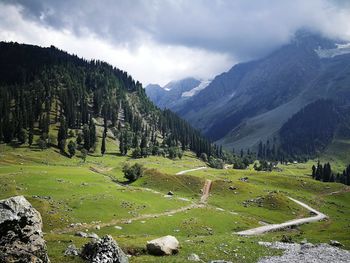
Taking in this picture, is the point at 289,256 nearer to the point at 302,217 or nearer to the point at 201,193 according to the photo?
the point at 302,217

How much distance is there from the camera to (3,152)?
16425 centimetres

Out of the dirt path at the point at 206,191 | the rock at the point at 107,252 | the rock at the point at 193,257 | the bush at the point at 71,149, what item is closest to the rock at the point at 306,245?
the rock at the point at 193,257

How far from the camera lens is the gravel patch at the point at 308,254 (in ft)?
146

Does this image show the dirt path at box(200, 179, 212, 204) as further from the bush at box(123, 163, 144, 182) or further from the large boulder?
the large boulder

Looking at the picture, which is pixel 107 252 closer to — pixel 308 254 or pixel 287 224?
pixel 308 254

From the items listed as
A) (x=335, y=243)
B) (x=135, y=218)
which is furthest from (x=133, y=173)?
(x=335, y=243)

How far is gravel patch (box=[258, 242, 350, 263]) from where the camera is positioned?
146 ft

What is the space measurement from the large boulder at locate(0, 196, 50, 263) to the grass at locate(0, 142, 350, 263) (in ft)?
30.4

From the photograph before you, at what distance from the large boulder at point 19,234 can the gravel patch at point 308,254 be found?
27.4 m

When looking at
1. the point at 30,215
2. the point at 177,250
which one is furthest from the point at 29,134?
the point at 30,215

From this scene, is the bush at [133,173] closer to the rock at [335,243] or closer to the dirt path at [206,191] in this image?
the dirt path at [206,191]

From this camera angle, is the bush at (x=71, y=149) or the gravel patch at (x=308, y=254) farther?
the bush at (x=71, y=149)

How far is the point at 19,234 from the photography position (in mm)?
23844

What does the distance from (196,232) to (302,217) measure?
42.6m
